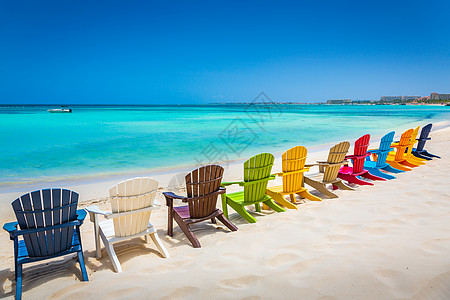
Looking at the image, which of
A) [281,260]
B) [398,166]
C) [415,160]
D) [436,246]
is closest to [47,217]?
[281,260]

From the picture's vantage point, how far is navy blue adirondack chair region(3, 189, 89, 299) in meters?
2.55

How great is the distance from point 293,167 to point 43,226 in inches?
144

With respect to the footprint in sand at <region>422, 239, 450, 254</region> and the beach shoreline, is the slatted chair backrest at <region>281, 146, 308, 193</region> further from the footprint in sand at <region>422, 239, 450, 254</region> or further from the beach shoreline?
the beach shoreline

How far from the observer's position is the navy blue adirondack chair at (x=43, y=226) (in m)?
2.55

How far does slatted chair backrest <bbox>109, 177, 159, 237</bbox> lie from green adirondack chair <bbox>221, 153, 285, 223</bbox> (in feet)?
4.07

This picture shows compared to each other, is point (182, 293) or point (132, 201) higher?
point (132, 201)

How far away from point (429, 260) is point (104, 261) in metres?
3.35

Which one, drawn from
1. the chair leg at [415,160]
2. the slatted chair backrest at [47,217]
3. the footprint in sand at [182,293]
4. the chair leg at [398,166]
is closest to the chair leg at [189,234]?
the footprint in sand at [182,293]

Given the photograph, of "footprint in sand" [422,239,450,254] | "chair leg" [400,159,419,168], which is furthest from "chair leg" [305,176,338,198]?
"chair leg" [400,159,419,168]

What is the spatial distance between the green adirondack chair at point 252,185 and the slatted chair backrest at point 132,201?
48.9 inches

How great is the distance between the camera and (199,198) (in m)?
3.60

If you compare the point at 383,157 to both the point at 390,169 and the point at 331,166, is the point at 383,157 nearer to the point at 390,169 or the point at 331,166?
the point at 390,169

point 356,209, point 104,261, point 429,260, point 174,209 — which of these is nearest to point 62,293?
point 104,261

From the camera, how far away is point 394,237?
3.07 meters
